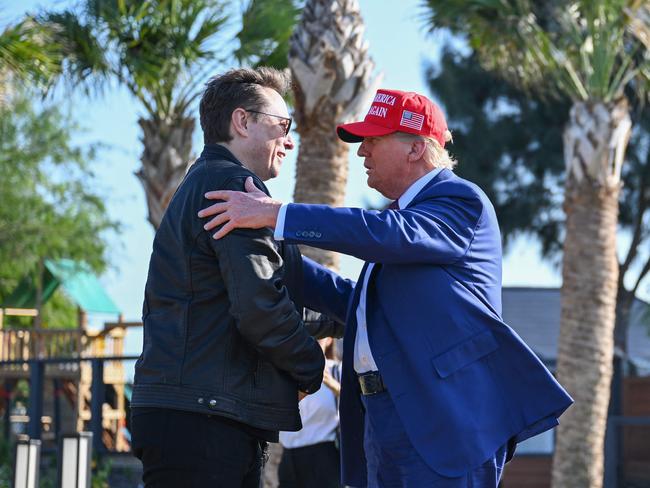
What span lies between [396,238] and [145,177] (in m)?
9.20

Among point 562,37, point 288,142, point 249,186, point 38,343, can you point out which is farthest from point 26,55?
point 249,186

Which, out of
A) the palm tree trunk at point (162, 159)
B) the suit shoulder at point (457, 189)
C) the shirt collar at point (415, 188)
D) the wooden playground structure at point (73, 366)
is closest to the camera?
the suit shoulder at point (457, 189)

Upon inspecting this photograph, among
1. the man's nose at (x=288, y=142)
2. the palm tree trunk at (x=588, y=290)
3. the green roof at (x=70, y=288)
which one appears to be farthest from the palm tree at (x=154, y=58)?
the green roof at (x=70, y=288)

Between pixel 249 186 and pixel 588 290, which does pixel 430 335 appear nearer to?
pixel 249 186

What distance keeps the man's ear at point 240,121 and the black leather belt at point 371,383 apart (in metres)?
0.91

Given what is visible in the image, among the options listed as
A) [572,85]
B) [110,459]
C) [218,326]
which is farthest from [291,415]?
[110,459]

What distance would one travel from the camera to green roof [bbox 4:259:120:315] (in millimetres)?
27094

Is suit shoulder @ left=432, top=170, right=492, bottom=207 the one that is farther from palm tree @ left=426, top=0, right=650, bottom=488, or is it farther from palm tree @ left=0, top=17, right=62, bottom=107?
palm tree @ left=0, top=17, right=62, bottom=107

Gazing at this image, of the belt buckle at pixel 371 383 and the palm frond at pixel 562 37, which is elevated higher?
the palm frond at pixel 562 37

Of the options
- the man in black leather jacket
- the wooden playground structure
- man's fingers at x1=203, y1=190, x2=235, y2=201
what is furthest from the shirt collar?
the wooden playground structure

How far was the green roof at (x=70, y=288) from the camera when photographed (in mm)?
27094

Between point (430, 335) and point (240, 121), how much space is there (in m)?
0.96

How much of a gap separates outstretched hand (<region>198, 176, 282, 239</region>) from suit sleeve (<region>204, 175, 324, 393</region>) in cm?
4

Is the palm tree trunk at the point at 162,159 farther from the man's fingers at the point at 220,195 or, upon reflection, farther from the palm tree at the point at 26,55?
the man's fingers at the point at 220,195
